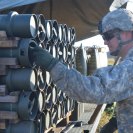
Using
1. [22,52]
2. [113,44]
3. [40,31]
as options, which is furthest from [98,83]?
[40,31]

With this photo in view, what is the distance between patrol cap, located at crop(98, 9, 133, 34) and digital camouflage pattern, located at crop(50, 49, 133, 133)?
342 mm

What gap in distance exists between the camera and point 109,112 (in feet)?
32.2

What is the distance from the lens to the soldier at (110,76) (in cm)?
320

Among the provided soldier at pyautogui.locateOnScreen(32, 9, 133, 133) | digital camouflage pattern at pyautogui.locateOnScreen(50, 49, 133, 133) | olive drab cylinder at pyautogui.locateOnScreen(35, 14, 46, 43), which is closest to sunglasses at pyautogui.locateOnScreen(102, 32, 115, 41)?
soldier at pyautogui.locateOnScreen(32, 9, 133, 133)

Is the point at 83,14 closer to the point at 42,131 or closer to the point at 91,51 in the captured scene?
the point at 91,51

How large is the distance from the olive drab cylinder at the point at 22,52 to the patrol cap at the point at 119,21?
81cm

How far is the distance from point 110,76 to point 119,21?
0.59m

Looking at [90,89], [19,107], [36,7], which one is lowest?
[19,107]

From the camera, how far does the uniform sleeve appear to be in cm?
319

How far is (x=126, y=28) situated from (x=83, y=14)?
5499 mm

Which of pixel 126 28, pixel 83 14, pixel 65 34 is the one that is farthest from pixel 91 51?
pixel 126 28

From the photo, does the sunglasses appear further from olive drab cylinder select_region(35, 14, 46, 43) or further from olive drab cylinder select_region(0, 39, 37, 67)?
olive drab cylinder select_region(35, 14, 46, 43)

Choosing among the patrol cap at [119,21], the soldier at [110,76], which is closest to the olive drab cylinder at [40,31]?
the soldier at [110,76]

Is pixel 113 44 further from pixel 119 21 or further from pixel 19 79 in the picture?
pixel 19 79
